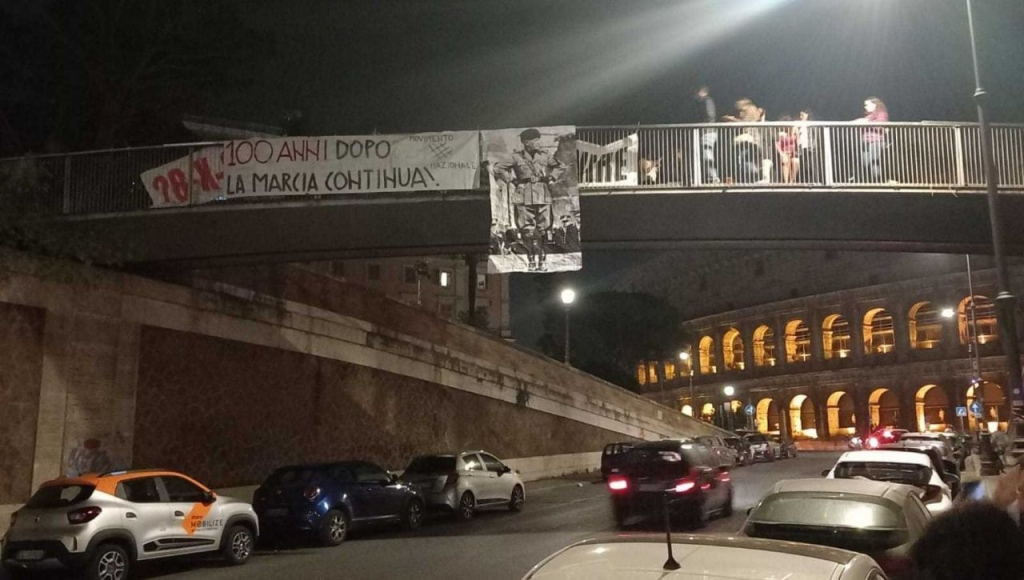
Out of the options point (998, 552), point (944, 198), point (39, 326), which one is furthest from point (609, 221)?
point (998, 552)

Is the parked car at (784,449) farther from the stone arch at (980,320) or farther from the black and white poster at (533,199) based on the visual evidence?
the black and white poster at (533,199)

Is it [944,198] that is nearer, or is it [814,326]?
[944,198]

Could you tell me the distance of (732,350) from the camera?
7875 centimetres

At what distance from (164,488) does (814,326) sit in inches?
2561

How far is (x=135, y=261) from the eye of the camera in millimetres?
18531

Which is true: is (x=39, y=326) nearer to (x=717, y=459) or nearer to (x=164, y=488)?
(x=164, y=488)

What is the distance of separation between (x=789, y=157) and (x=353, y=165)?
8.80m

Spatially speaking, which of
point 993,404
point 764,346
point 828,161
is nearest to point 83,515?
point 828,161

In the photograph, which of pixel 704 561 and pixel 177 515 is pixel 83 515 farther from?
pixel 704 561

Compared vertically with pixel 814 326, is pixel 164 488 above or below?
below

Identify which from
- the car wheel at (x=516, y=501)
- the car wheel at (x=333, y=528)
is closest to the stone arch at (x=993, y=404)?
→ the car wheel at (x=516, y=501)

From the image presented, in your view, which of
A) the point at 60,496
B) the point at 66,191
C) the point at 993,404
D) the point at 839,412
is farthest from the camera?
the point at 839,412

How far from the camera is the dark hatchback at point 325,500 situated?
15.7 m

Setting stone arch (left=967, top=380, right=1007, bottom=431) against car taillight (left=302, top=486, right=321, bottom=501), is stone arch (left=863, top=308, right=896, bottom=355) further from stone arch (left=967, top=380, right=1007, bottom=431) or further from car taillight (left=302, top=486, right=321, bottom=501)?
car taillight (left=302, top=486, right=321, bottom=501)
